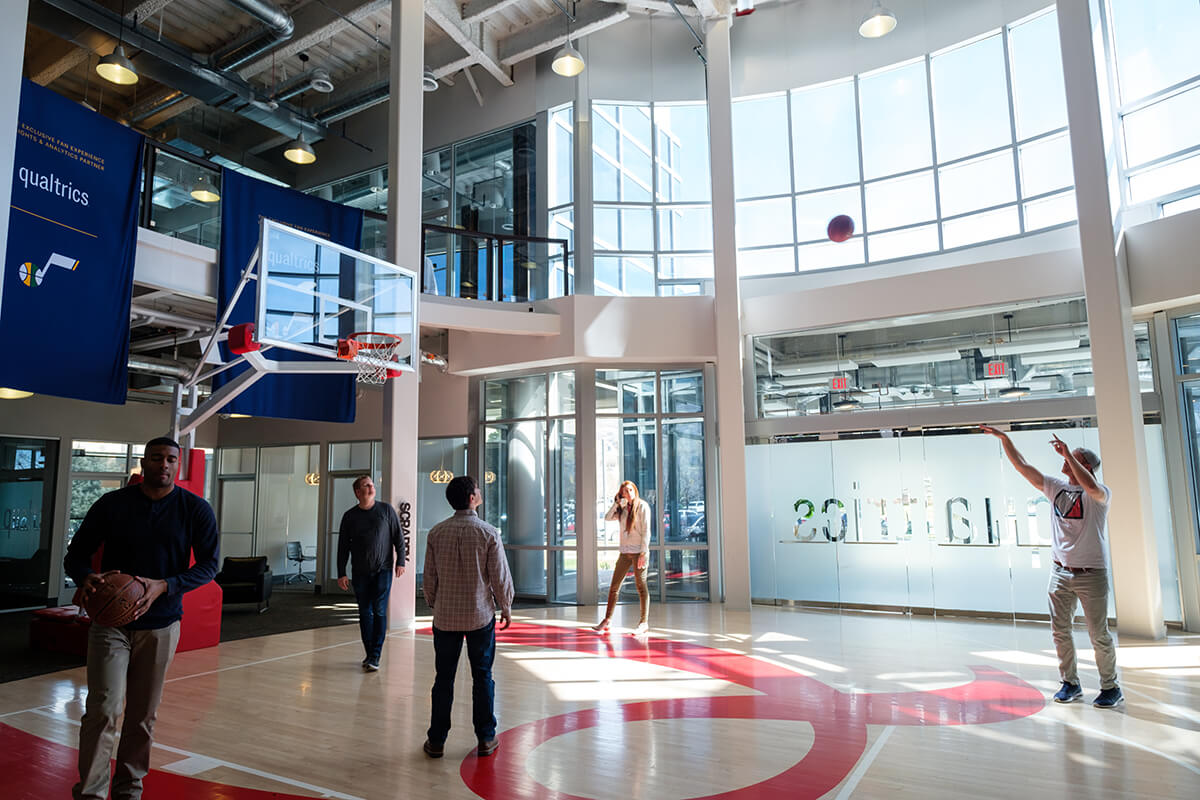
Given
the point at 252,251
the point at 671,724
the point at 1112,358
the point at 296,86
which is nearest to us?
the point at 671,724

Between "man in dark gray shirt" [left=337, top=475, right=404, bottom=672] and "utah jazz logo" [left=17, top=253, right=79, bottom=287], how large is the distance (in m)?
3.65

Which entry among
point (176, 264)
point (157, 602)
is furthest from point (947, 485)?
point (176, 264)

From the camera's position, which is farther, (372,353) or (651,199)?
(651,199)

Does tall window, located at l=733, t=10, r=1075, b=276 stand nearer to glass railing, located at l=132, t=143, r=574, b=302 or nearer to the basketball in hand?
glass railing, located at l=132, t=143, r=574, b=302

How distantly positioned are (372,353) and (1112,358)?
25.9 feet

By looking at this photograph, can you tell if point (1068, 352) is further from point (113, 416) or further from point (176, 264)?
point (113, 416)

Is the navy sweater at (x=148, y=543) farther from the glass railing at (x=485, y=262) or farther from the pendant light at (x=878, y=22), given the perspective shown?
the pendant light at (x=878, y=22)

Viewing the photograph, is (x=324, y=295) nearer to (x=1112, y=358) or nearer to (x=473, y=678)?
(x=473, y=678)

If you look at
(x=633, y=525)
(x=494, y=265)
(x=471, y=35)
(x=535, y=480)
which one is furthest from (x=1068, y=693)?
(x=471, y=35)

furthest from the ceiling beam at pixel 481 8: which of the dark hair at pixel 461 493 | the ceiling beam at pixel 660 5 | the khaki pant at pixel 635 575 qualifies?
the dark hair at pixel 461 493

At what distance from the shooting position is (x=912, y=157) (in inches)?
442

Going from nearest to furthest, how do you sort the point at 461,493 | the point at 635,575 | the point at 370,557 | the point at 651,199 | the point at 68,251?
the point at 461,493 < the point at 370,557 < the point at 68,251 < the point at 635,575 < the point at 651,199

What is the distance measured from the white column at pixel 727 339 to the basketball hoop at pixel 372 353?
455 cm

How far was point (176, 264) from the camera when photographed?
862 cm
